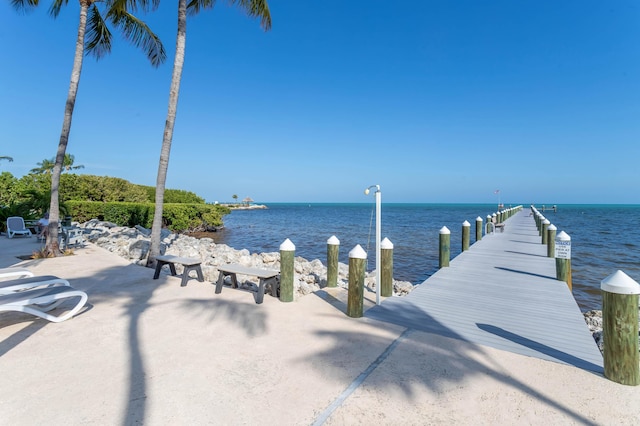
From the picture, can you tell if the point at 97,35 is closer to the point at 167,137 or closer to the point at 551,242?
the point at 167,137

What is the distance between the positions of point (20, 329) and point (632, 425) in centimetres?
643

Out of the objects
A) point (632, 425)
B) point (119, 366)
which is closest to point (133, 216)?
point (119, 366)

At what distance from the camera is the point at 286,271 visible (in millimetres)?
5422

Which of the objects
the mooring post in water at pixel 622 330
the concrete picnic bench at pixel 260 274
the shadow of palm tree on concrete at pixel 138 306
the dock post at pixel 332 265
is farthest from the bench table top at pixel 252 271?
the mooring post in water at pixel 622 330

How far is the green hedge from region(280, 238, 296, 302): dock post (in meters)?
19.5

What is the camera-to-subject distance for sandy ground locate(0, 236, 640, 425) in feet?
8.45

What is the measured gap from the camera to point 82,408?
2.62 m

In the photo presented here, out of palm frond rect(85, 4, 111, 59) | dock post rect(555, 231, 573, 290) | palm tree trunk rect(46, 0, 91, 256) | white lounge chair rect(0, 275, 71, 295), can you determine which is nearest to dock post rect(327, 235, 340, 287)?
white lounge chair rect(0, 275, 71, 295)

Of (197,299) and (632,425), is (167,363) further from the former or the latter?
(632,425)

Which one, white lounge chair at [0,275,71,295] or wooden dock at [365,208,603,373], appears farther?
Result: white lounge chair at [0,275,71,295]

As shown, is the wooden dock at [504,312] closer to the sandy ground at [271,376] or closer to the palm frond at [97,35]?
the sandy ground at [271,376]

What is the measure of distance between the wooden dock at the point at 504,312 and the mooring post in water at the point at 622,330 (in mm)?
291

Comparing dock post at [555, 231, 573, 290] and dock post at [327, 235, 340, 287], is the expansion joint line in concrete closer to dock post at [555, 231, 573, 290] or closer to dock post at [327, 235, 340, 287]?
dock post at [327, 235, 340, 287]

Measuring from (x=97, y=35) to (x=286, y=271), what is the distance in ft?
37.8
